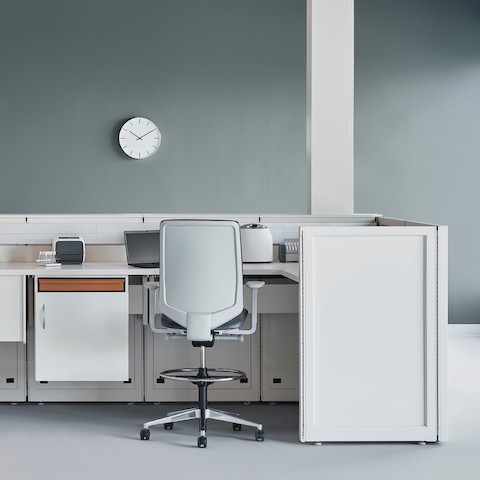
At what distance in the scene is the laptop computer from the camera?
509 centimetres

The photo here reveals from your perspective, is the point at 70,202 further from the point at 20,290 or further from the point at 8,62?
the point at 20,290

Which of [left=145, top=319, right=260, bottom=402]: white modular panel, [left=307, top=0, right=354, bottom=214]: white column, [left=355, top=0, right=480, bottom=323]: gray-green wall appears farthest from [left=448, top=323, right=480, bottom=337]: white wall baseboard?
[left=145, top=319, right=260, bottom=402]: white modular panel

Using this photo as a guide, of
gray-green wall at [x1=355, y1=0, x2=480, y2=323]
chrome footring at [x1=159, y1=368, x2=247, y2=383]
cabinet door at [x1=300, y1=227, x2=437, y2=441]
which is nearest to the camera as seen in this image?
cabinet door at [x1=300, y1=227, x2=437, y2=441]

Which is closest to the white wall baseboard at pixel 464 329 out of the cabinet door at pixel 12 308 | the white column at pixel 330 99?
the white column at pixel 330 99

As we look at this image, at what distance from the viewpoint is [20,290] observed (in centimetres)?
478

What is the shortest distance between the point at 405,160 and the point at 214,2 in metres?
2.16

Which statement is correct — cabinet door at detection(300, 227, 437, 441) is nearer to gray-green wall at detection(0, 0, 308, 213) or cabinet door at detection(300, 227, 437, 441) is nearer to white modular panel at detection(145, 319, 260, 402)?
white modular panel at detection(145, 319, 260, 402)

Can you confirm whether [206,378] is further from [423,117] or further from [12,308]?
[423,117]

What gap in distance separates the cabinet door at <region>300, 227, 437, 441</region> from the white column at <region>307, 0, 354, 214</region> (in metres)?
1.46

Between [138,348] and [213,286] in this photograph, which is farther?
[138,348]

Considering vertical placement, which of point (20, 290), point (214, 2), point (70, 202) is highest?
point (214, 2)

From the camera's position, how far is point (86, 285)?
4809mm

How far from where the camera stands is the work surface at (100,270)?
477 cm

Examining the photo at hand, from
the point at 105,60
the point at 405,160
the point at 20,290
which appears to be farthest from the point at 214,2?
the point at 20,290
